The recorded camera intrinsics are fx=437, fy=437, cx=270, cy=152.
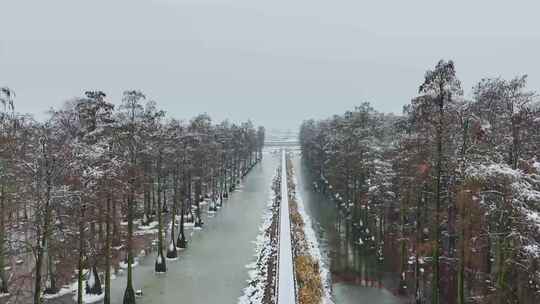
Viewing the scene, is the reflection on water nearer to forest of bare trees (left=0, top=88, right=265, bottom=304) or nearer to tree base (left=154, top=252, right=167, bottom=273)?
tree base (left=154, top=252, right=167, bottom=273)

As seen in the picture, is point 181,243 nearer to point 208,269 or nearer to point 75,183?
point 208,269

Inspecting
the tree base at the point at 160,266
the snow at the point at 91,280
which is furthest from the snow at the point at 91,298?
the tree base at the point at 160,266

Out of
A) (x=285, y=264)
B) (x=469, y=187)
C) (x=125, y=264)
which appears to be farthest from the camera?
(x=125, y=264)

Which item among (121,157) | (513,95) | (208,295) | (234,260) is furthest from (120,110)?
(513,95)

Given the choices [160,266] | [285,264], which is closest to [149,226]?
[160,266]

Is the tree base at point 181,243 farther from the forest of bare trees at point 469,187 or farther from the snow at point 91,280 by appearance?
the forest of bare trees at point 469,187

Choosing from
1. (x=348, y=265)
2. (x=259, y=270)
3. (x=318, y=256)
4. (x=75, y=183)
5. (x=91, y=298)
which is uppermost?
(x=75, y=183)
